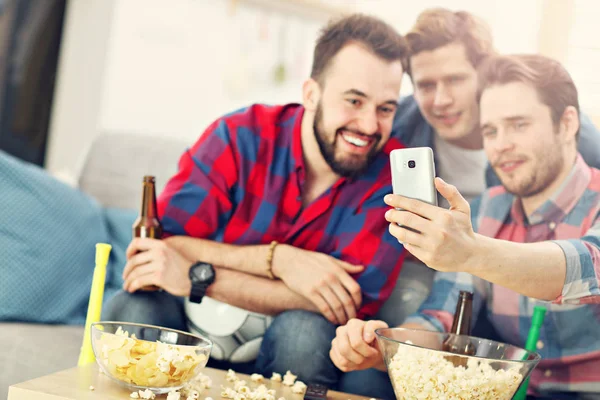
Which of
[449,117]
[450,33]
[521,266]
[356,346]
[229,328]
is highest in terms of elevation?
[450,33]

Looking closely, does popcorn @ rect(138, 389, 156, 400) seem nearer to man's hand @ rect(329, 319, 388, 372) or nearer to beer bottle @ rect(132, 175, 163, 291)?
man's hand @ rect(329, 319, 388, 372)

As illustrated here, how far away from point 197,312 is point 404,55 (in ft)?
2.77

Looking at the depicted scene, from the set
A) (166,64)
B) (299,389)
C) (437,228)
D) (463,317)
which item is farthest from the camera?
(166,64)

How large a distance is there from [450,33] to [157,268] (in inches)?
38.1

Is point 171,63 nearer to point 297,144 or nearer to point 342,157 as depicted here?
point 297,144

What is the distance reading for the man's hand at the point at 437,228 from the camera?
3.40 ft

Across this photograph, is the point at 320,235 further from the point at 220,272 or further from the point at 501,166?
the point at 501,166

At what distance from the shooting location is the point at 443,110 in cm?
177

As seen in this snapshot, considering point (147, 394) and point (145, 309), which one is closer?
point (147, 394)

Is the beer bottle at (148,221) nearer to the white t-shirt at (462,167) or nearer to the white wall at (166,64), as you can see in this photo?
the white t-shirt at (462,167)

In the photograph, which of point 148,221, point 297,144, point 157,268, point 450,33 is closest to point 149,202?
point 148,221

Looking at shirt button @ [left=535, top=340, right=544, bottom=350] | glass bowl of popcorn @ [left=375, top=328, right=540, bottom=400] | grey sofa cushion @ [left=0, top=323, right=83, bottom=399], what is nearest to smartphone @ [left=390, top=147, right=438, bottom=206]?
glass bowl of popcorn @ [left=375, top=328, right=540, bottom=400]

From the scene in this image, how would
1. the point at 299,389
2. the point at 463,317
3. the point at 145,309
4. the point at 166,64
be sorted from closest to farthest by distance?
the point at 299,389 → the point at 463,317 → the point at 145,309 → the point at 166,64

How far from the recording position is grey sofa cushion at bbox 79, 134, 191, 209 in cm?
220
